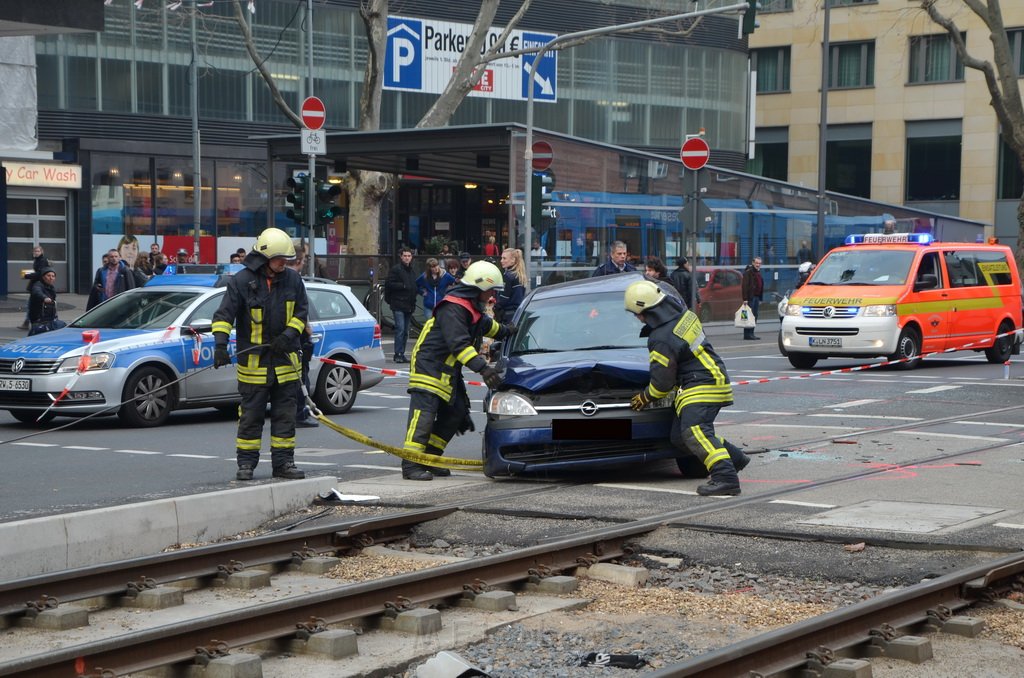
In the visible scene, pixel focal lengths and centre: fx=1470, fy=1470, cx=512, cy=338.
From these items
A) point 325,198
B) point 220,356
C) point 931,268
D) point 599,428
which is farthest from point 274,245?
point 931,268

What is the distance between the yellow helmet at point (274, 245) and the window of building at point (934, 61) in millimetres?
53464

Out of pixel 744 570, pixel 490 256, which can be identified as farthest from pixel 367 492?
→ pixel 490 256

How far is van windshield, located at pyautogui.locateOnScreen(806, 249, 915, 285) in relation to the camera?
2150cm

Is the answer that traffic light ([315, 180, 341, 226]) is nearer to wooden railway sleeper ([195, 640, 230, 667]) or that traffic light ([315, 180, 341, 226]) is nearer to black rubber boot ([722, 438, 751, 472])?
black rubber boot ([722, 438, 751, 472])

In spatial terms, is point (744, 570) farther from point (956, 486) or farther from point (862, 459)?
point (862, 459)

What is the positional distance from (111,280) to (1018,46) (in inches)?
1803

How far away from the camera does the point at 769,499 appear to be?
32.2ft

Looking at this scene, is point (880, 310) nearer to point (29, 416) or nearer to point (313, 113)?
point (313, 113)

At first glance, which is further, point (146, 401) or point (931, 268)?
point (931, 268)

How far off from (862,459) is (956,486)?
5.27ft

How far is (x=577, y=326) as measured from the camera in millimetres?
11648

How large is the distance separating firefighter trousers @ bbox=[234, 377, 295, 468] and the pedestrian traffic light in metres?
12.5

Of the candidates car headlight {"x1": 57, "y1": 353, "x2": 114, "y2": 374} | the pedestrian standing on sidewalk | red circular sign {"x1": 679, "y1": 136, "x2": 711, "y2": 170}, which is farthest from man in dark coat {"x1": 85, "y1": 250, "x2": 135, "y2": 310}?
the pedestrian standing on sidewalk

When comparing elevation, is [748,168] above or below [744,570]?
above
